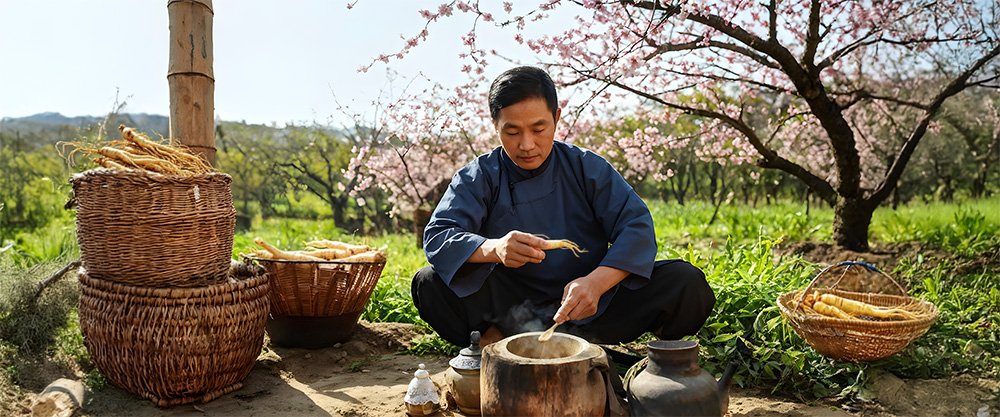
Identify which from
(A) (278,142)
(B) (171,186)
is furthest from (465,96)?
(A) (278,142)

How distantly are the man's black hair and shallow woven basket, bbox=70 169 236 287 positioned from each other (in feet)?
4.61

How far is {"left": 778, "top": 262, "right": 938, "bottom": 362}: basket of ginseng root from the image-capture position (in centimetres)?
270

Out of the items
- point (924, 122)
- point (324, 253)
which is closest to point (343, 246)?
point (324, 253)

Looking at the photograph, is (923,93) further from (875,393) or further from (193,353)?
(193,353)

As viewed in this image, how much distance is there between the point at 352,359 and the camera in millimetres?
3570

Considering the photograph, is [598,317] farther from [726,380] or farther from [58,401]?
[58,401]

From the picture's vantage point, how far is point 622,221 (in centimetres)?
270

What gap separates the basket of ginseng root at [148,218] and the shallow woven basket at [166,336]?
10 cm

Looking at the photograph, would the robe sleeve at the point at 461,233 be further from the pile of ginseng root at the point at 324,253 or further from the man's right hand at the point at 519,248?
the pile of ginseng root at the point at 324,253

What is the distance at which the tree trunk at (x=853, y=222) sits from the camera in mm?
5918

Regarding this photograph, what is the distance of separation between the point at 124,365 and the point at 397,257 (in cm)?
444

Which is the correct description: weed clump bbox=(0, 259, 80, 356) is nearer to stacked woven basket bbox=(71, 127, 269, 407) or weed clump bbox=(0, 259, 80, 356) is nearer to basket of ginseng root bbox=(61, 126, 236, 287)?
stacked woven basket bbox=(71, 127, 269, 407)

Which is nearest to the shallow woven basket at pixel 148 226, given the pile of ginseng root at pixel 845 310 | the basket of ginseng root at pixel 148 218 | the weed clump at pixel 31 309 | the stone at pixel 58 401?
the basket of ginseng root at pixel 148 218

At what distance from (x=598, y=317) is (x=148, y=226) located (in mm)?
2060
